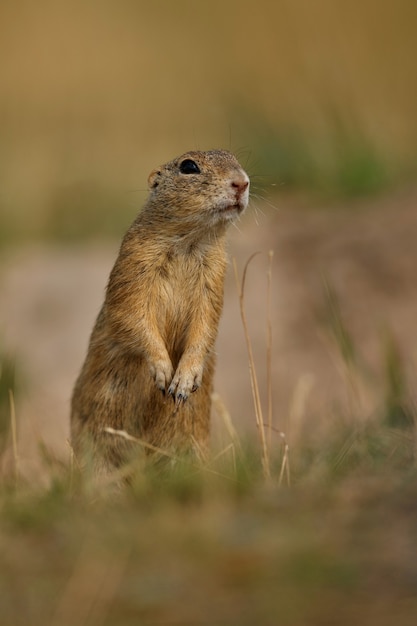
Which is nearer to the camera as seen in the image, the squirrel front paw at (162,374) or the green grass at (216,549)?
the green grass at (216,549)

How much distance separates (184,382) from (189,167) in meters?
0.99

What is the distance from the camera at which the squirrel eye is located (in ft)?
16.4

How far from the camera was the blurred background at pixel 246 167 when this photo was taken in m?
8.65

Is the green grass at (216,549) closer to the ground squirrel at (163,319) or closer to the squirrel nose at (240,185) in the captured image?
the ground squirrel at (163,319)

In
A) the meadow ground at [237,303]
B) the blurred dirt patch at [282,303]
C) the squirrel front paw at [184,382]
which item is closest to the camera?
the meadow ground at [237,303]

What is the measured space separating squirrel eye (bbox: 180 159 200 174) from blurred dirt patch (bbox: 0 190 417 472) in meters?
3.35

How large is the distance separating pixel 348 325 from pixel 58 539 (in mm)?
6076

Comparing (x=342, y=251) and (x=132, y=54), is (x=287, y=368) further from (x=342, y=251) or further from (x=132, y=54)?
(x=132, y=54)

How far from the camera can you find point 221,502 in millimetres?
3418

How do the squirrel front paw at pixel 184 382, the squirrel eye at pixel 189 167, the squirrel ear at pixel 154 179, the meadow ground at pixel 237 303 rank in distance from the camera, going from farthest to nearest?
the squirrel ear at pixel 154 179
the squirrel eye at pixel 189 167
the squirrel front paw at pixel 184 382
the meadow ground at pixel 237 303

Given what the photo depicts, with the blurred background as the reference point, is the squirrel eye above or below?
above

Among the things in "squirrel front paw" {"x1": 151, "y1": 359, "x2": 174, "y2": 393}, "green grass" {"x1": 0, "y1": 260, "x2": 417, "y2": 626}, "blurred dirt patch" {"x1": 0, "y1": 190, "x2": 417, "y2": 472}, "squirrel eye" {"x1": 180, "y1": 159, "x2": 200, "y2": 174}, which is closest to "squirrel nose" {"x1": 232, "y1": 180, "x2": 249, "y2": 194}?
"squirrel eye" {"x1": 180, "y1": 159, "x2": 200, "y2": 174}

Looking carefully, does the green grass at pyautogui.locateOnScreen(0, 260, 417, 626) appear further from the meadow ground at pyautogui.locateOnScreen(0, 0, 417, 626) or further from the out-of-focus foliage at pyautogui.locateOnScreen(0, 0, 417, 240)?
the out-of-focus foliage at pyautogui.locateOnScreen(0, 0, 417, 240)

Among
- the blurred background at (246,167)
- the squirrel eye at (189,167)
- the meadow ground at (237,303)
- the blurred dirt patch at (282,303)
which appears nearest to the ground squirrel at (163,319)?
the squirrel eye at (189,167)
